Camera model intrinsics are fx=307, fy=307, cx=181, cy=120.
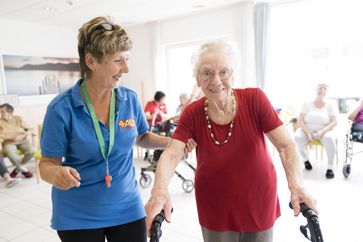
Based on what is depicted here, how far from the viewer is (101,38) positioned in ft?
3.64

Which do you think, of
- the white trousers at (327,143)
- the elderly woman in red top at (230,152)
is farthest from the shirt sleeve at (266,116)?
the white trousers at (327,143)

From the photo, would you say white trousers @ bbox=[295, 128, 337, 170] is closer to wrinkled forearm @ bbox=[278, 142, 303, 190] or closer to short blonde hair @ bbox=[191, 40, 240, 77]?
wrinkled forearm @ bbox=[278, 142, 303, 190]

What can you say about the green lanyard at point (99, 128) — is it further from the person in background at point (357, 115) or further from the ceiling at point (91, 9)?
the ceiling at point (91, 9)

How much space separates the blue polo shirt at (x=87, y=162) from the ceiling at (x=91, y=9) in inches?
170

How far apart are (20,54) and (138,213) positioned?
19.4 ft

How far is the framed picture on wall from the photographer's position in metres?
5.96

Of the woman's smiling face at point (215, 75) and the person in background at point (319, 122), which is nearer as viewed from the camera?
the woman's smiling face at point (215, 75)

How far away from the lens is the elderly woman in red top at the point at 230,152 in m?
1.14

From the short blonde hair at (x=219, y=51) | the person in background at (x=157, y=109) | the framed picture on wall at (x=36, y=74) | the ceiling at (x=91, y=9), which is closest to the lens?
the short blonde hair at (x=219, y=51)

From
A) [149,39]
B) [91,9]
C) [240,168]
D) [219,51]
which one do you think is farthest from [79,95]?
[149,39]

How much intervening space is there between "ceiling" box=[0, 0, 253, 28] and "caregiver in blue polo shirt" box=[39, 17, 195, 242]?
14.0 ft

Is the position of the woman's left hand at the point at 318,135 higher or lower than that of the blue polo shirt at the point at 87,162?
lower

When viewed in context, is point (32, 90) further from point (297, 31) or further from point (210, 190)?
point (210, 190)

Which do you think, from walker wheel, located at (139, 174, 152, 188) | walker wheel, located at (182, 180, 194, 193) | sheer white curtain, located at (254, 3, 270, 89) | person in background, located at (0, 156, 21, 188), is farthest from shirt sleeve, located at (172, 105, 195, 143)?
sheer white curtain, located at (254, 3, 270, 89)
